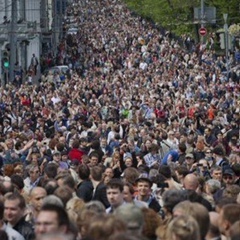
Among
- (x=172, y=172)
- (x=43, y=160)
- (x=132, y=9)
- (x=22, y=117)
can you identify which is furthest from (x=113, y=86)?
(x=132, y=9)

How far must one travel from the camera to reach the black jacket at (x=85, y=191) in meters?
16.8

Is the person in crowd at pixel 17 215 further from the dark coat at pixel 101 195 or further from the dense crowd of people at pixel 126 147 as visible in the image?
the dark coat at pixel 101 195

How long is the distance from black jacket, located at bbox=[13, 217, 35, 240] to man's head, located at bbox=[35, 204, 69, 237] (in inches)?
87.5

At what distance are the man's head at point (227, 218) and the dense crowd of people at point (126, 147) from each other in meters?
0.01

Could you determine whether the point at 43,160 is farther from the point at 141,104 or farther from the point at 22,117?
the point at 141,104

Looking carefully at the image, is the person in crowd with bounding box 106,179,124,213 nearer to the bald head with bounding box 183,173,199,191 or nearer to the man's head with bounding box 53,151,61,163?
the bald head with bounding box 183,173,199,191

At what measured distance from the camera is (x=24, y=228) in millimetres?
13453

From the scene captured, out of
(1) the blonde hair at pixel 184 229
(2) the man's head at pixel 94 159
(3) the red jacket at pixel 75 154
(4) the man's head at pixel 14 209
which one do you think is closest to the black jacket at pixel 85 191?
(4) the man's head at pixel 14 209

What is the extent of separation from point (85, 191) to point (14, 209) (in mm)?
3628

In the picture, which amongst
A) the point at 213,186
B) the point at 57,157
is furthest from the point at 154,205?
the point at 57,157

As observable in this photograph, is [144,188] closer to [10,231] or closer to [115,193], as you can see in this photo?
[115,193]

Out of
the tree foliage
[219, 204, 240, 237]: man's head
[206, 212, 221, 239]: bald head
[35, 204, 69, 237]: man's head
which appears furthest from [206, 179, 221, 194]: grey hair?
the tree foliage

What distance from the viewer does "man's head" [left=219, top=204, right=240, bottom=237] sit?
1215cm

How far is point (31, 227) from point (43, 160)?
10.1m
